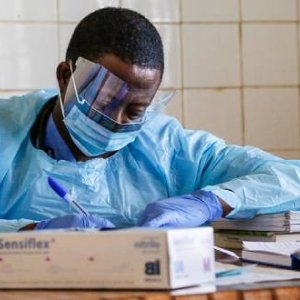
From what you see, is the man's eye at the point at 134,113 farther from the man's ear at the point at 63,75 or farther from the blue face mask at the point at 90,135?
the man's ear at the point at 63,75

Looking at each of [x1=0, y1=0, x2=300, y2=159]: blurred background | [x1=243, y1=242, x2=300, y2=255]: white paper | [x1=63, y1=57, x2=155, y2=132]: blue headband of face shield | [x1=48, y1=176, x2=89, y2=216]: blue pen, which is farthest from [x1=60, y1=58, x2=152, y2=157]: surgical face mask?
[x1=0, y1=0, x2=300, y2=159]: blurred background

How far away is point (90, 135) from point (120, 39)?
0.56ft

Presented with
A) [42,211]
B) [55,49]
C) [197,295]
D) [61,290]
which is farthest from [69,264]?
[55,49]

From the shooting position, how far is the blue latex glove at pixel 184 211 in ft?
3.97

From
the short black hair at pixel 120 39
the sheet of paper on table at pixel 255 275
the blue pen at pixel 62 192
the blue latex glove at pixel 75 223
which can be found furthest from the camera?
the short black hair at pixel 120 39

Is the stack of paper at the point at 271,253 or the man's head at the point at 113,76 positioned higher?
the man's head at the point at 113,76

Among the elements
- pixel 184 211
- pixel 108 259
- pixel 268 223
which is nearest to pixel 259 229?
pixel 268 223

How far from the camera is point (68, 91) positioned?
1.40 m

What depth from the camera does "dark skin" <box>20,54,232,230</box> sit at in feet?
4.47

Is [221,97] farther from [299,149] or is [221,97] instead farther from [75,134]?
[75,134]

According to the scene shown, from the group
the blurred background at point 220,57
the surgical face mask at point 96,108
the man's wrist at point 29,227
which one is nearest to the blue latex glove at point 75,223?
the man's wrist at point 29,227

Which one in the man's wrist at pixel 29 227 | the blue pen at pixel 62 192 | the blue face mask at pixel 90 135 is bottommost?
the man's wrist at pixel 29 227

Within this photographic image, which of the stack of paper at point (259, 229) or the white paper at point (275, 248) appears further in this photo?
the stack of paper at point (259, 229)

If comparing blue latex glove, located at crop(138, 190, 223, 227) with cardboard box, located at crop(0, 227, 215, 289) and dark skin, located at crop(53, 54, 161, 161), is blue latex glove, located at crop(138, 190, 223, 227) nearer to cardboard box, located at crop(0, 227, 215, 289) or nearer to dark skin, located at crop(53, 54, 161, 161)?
dark skin, located at crop(53, 54, 161, 161)
